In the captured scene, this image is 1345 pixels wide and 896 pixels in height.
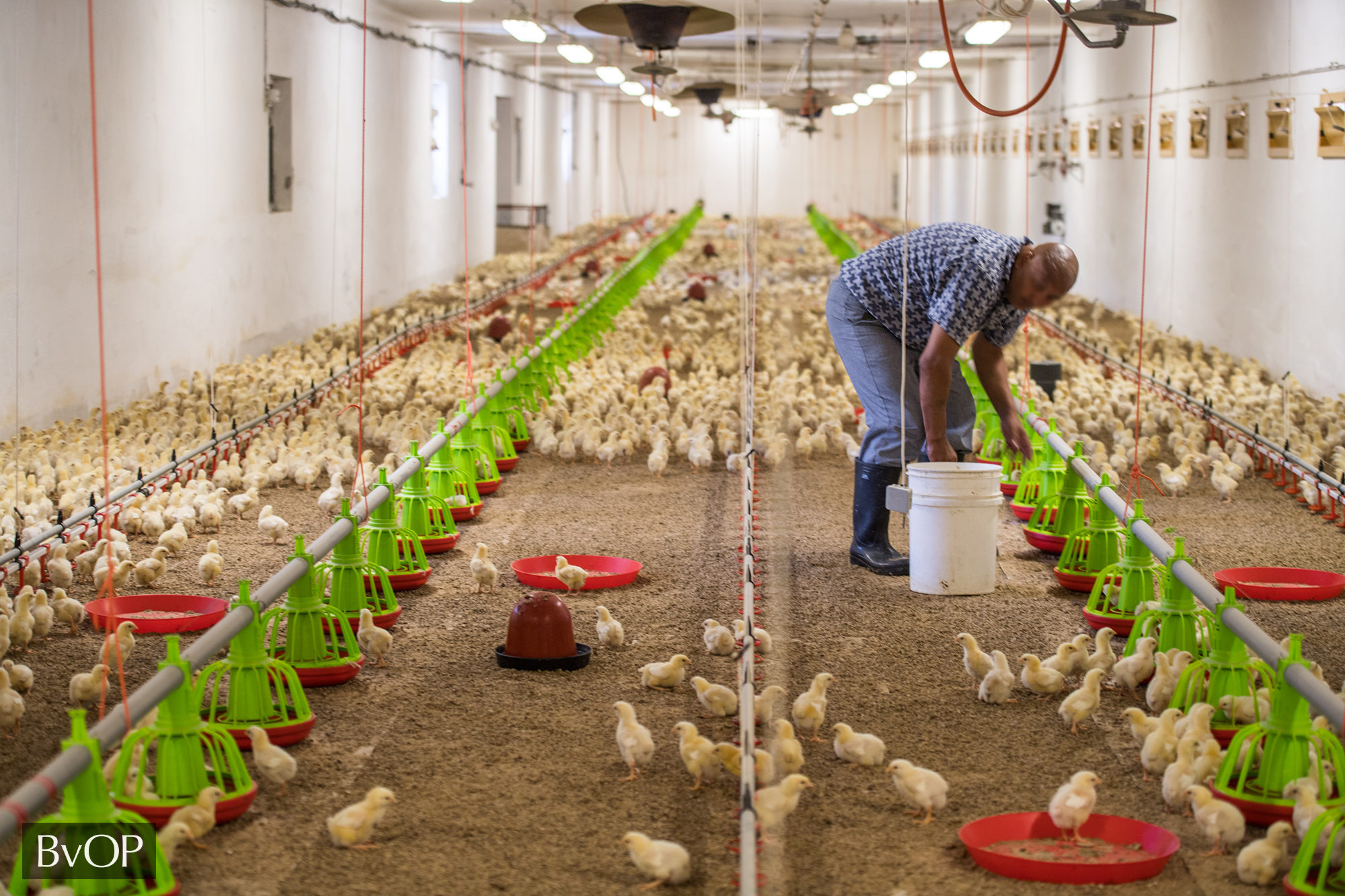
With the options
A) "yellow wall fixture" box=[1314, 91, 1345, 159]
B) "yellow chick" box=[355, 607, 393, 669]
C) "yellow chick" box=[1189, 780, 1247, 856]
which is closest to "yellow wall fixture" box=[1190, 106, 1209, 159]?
"yellow wall fixture" box=[1314, 91, 1345, 159]

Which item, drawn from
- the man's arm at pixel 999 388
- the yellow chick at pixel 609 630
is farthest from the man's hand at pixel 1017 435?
the yellow chick at pixel 609 630

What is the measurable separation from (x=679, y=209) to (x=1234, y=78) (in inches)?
1186

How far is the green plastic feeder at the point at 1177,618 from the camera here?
3891 mm

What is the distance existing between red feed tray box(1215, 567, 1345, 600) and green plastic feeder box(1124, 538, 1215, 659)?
0.87m

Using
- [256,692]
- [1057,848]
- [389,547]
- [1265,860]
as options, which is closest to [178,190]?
[389,547]

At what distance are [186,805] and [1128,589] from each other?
112 inches

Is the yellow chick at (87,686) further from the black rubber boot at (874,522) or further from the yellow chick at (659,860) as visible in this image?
the black rubber boot at (874,522)

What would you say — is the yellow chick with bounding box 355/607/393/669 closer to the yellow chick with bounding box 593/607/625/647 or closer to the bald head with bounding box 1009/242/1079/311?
the yellow chick with bounding box 593/607/625/647

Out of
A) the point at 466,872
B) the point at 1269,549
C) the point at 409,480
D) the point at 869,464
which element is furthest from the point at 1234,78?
the point at 466,872

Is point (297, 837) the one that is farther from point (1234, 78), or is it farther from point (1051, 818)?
point (1234, 78)

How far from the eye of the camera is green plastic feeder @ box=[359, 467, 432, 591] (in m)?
4.91

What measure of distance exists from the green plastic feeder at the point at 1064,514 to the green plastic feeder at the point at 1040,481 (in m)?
0.06

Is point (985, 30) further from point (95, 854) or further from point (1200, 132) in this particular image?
point (95, 854)

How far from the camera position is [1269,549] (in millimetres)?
5508
